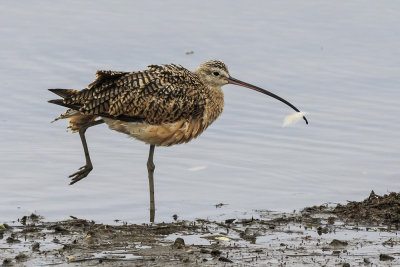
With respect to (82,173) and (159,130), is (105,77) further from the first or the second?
(82,173)

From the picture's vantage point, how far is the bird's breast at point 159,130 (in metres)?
10.1

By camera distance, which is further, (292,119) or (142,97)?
(292,119)

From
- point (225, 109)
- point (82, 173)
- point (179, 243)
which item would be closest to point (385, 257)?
point (179, 243)

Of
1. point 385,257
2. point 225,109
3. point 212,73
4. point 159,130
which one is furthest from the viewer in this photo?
point 225,109

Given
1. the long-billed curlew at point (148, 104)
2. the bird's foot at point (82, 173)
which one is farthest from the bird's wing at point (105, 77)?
the bird's foot at point (82, 173)

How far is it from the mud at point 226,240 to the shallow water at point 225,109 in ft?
2.07

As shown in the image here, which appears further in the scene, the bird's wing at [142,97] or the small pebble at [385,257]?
the bird's wing at [142,97]

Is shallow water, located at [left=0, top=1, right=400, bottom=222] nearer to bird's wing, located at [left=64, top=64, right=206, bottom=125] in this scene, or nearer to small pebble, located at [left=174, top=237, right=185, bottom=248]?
bird's wing, located at [left=64, top=64, right=206, bottom=125]

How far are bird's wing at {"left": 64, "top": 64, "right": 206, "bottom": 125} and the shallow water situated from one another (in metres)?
0.94

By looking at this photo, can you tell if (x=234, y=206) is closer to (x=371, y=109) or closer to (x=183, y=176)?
(x=183, y=176)

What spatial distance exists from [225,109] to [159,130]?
3533 millimetres

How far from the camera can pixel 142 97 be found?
394 inches

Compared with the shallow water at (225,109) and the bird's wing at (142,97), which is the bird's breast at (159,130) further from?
the shallow water at (225,109)

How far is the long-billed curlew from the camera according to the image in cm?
1001
